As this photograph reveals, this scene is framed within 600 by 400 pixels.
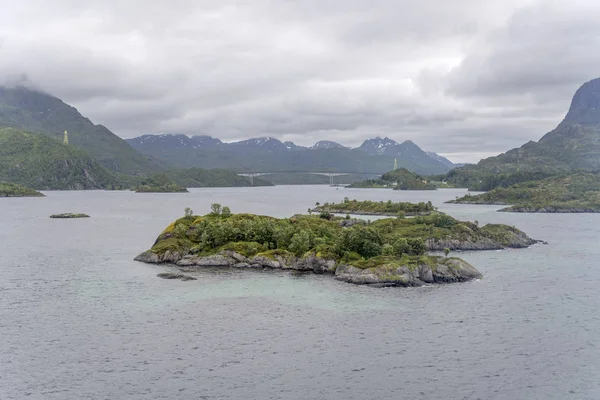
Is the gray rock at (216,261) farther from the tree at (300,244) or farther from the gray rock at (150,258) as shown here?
the tree at (300,244)

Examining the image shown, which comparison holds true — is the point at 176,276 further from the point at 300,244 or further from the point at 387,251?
the point at 387,251

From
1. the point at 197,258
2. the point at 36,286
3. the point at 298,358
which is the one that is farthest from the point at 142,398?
the point at 197,258

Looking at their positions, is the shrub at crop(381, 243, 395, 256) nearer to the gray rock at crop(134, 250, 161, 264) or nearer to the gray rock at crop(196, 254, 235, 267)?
the gray rock at crop(196, 254, 235, 267)

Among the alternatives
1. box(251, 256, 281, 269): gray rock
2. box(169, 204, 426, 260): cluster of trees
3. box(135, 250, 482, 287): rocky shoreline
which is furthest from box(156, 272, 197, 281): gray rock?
box(251, 256, 281, 269): gray rock

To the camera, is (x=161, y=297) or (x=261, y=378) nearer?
(x=261, y=378)

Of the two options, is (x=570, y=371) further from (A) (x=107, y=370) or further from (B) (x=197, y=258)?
(B) (x=197, y=258)

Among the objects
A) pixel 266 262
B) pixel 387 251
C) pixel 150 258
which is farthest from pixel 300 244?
pixel 150 258

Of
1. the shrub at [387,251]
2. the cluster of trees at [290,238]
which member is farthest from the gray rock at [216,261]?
the shrub at [387,251]
